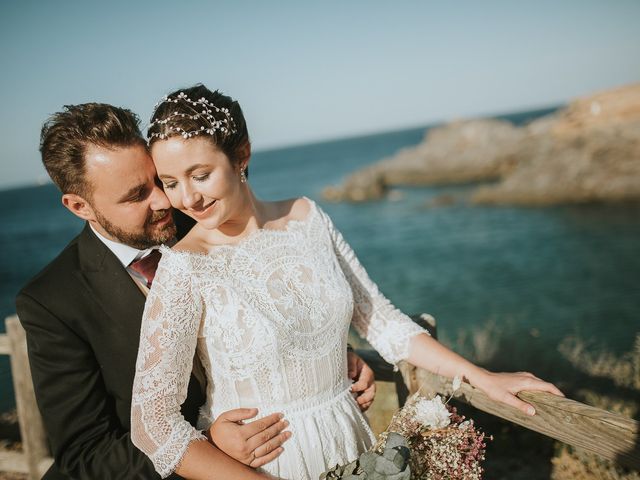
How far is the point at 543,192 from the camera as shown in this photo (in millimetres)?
26203

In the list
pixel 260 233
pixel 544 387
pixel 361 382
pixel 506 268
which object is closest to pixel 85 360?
pixel 260 233

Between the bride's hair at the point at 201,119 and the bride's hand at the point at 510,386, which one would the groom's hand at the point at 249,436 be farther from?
the bride's hair at the point at 201,119

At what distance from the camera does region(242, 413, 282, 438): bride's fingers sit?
218cm

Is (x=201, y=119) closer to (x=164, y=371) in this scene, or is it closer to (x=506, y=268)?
(x=164, y=371)

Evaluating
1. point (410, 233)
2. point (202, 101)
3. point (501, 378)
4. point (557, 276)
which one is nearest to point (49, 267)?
point (202, 101)

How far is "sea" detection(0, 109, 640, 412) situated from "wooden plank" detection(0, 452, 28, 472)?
4065 millimetres

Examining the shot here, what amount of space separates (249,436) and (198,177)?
122 centimetres

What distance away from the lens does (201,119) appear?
87.0 inches

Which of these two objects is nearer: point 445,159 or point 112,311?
point 112,311

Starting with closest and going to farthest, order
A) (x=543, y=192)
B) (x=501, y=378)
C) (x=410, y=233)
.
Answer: (x=501, y=378)
(x=410, y=233)
(x=543, y=192)

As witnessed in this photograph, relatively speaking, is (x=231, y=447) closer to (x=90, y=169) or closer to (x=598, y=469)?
(x=90, y=169)

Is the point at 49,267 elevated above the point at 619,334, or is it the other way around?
the point at 49,267

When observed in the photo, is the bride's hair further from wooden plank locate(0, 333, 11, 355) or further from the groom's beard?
wooden plank locate(0, 333, 11, 355)

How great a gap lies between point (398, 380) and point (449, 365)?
453mm
